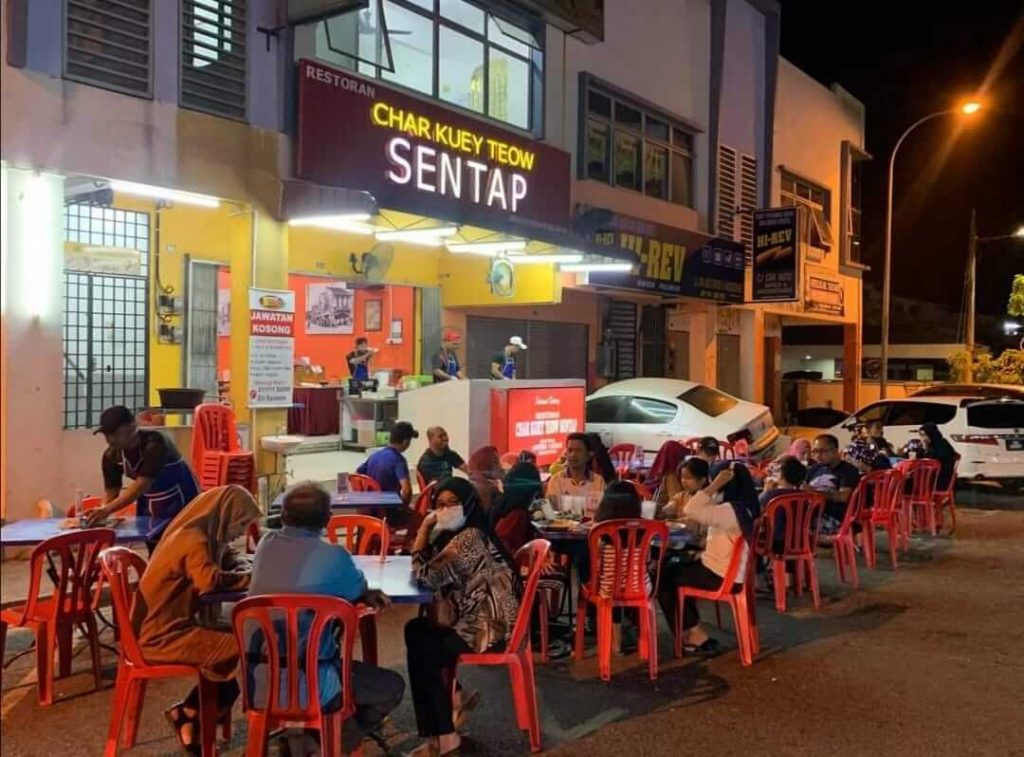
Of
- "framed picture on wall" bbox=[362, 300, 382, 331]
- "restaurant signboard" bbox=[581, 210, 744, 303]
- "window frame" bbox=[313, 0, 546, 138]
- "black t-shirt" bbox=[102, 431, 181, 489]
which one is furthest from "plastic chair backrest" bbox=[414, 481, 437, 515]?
"framed picture on wall" bbox=[362, 300, 382, 331]

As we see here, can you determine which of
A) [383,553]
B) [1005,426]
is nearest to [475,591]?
[383,553]

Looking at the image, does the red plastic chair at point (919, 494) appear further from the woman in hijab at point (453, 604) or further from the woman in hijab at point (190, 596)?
the woman in hijab at point (190, 596)

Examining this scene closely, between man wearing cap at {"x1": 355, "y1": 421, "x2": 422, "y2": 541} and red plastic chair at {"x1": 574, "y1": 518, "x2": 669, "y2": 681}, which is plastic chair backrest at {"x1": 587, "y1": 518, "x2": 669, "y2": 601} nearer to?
red plastic chair at {"x1": 574, "y1": 518, "x2": 669, "y2": 681}

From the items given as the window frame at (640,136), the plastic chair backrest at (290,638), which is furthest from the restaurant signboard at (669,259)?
the plastic chair backrest at (290,638)

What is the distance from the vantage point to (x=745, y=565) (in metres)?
6.45

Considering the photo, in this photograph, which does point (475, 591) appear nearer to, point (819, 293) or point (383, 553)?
point (383, 553)

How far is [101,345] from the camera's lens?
10.9m

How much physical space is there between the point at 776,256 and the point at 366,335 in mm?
9016

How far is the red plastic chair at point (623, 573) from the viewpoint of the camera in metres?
6.08

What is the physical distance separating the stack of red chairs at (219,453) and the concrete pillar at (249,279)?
0.47 meters

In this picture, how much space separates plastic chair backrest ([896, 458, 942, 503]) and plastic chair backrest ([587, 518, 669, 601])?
6038 mm

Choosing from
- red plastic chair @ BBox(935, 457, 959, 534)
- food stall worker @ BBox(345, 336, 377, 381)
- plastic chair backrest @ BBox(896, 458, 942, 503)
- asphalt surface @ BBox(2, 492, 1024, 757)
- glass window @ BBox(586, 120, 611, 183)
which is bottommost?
Answer: asphalt surface @ BBox(2, 492, 1024, 757)

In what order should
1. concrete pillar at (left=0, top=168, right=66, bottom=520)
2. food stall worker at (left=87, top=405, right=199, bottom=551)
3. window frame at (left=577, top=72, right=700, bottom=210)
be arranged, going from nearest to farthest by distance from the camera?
food stall worker at (left=87, top=405, right=199, bottom=551) → concrete pillar at (left=0, top=168, right=66, bottom=520) → window frame at (left=577, top=72, right=700, bottom=210)

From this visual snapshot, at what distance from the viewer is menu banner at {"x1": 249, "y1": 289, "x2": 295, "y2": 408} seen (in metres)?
10.4
